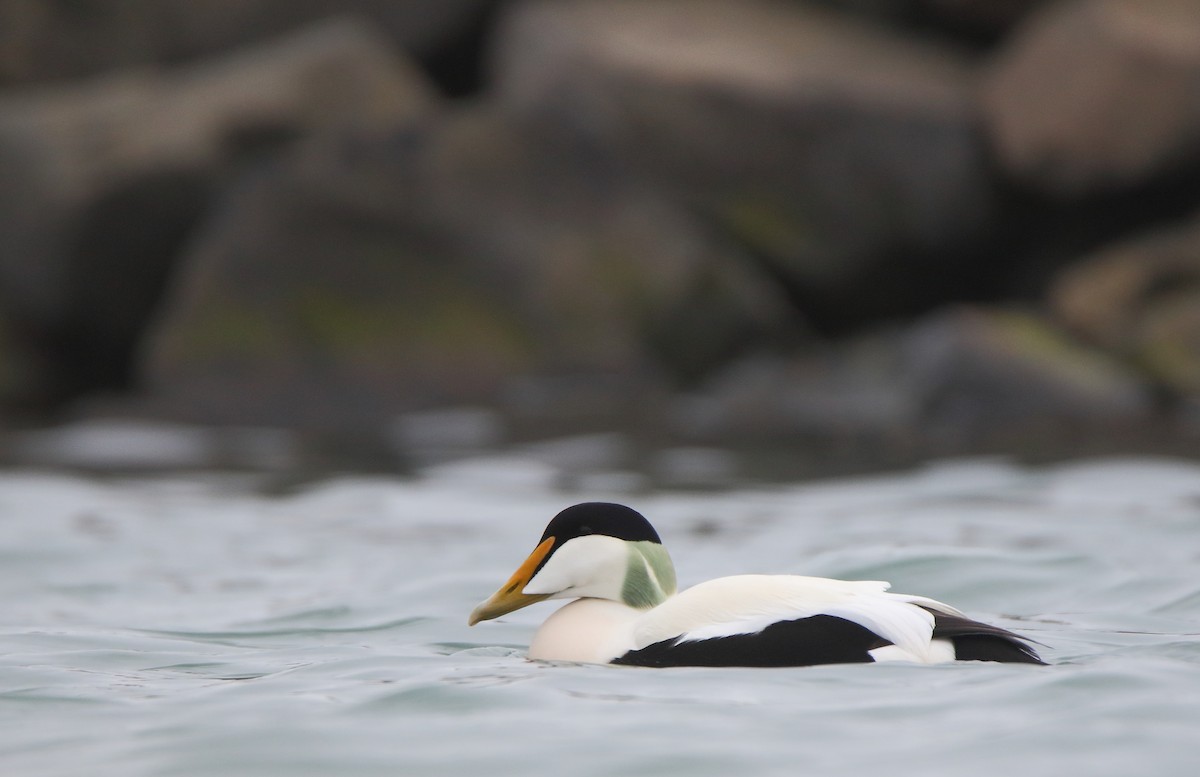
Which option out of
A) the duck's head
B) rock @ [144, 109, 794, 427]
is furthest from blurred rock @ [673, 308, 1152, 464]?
the duck's head

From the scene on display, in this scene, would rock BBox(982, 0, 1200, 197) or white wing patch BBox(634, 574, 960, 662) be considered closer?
white wing patch BBox(634, 574, 960, 662)

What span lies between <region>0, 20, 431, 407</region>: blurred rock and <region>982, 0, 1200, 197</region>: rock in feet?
13.2

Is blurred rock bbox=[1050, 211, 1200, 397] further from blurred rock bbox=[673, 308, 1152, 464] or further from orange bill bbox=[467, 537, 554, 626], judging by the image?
orange bill bbox=[467, 537, 554, 626]

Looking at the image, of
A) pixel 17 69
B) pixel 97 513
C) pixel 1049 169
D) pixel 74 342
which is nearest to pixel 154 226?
pixel 74 342

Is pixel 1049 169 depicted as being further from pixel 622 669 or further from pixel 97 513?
pixel 622 669

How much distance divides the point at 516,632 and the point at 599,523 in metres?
0.90

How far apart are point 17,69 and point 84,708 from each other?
1044cm

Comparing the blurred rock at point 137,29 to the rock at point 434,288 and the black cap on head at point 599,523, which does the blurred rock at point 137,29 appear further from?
the black cap on head at point 599,523

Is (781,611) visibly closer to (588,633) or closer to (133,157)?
(588,633)

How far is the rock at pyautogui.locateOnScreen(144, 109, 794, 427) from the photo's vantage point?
427 inches

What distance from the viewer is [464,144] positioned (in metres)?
11.5

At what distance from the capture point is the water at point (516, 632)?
3.19 meters

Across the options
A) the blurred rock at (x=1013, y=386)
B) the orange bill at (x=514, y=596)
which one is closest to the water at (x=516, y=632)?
the orange bill at (x=514, y=596)

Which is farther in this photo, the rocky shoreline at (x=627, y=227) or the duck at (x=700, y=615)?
the rocky shoreline at (x=627, y=227)
